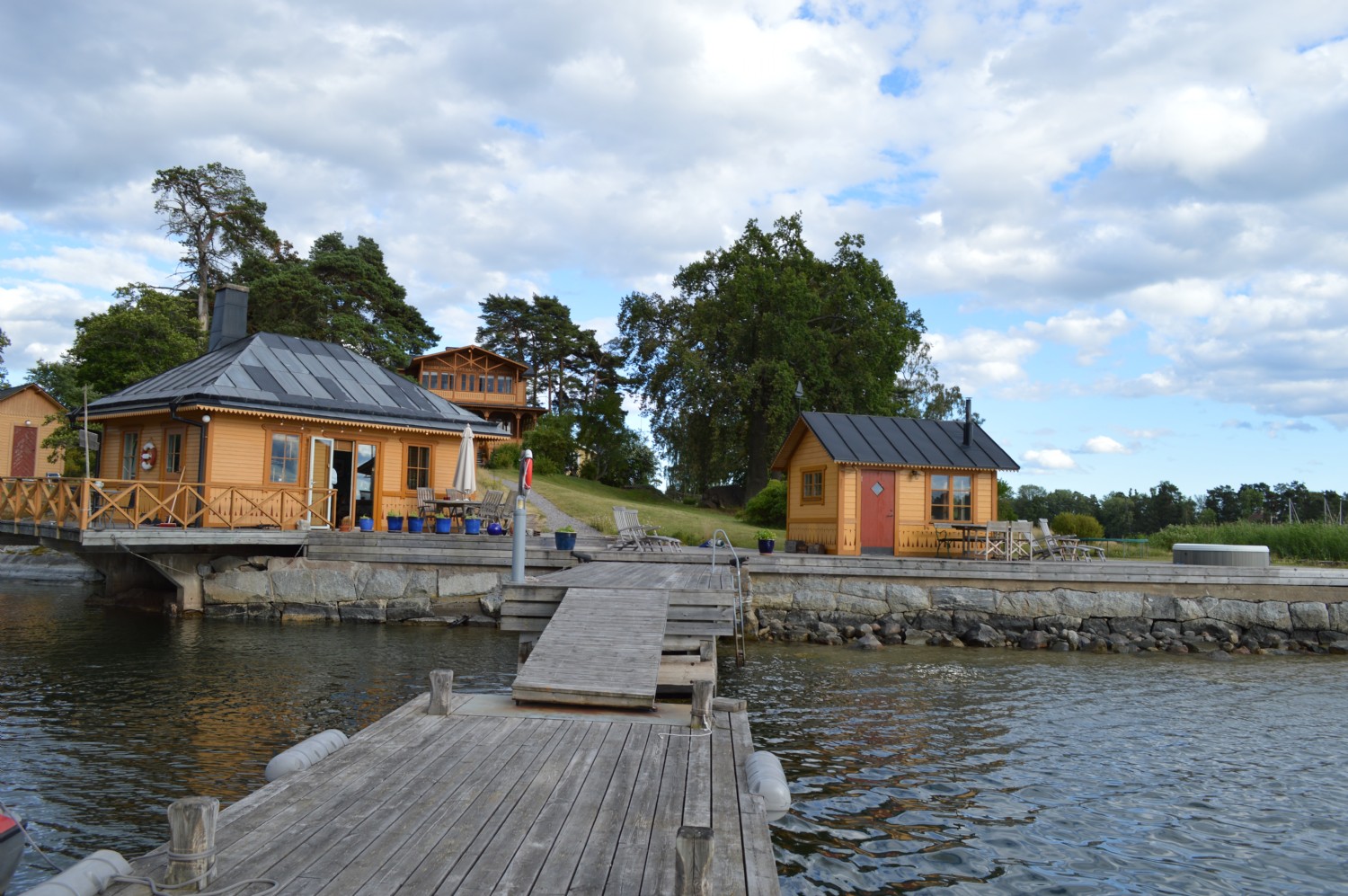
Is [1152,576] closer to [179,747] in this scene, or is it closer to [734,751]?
[734,751]

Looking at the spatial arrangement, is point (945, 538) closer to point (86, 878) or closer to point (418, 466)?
point (418, 466)

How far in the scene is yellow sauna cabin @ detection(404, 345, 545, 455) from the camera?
144ft

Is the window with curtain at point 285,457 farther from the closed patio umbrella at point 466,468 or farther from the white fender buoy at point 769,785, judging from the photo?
the white fender buoy at point 769,785

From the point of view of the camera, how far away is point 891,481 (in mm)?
21281

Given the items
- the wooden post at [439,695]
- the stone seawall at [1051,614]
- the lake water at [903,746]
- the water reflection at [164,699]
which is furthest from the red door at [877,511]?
the wooden post at [439,695]

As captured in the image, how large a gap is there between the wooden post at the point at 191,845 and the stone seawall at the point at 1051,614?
13879 millimetres

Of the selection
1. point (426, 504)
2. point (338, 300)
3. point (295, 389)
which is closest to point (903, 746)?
point (426, 504)

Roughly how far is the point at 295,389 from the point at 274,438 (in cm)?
130

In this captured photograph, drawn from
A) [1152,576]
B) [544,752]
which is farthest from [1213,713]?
[544,752]

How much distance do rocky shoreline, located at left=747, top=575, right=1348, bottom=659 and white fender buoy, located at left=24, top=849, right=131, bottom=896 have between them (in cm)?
1378

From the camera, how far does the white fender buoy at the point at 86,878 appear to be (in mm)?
3355

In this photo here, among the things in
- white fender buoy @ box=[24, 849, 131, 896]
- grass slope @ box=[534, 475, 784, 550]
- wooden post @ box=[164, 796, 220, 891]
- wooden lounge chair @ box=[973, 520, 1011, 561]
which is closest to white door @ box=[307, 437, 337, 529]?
grass slope @ box=[534, 475, 784, 550]

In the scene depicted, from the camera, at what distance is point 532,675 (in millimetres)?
7266

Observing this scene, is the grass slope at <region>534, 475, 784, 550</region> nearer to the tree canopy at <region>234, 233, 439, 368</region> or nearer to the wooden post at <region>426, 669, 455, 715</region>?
the tree canopy at <region>234, 233, 439, 368</region>
